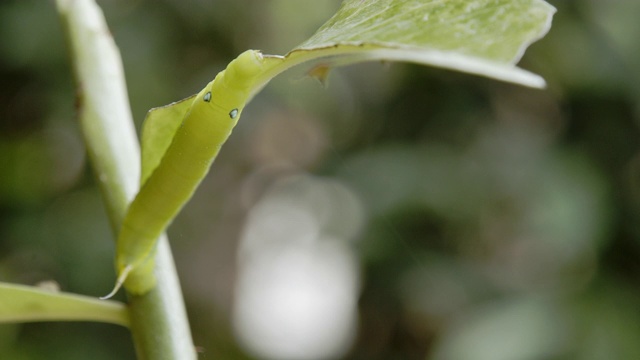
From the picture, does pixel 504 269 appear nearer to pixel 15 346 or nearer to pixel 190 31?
pixel 190 31

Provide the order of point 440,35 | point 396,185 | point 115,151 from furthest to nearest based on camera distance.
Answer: point 396,185 → point 115,151 → point 440,35

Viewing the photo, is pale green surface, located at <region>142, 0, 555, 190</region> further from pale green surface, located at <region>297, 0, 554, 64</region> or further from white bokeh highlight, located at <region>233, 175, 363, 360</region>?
white bokeh highlight, located at <region>233, 175, 363, 360</region>

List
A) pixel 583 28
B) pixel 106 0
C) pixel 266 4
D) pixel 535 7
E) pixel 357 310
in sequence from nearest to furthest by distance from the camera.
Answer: pixel 535 7 < pixel 583 28 < pixel 106 0 < pixel 266 4 < pixel 357 310

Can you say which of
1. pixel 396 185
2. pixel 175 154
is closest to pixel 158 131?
pixel 175 154

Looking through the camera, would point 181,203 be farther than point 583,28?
No

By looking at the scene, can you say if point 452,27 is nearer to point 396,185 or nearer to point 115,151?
point 115,151

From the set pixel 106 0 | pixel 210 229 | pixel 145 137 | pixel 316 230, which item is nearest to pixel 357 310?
pixel 316 230

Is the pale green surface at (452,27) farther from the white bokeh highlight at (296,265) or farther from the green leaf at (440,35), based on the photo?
the white bokeh highlight at (296,265)
